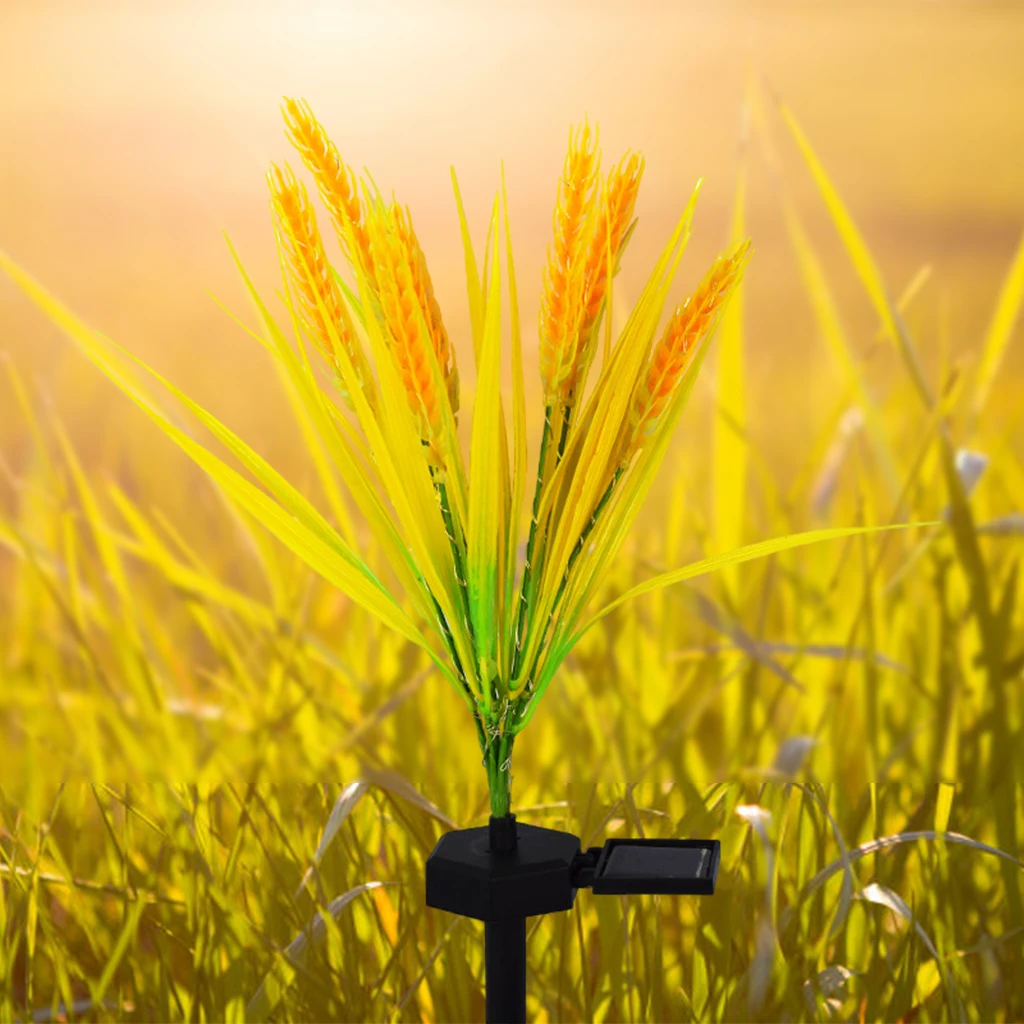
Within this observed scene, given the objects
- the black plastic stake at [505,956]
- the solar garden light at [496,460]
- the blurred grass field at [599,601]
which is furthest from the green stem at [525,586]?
the blurred grass field at [599,601]

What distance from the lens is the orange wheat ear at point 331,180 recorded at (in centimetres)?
76

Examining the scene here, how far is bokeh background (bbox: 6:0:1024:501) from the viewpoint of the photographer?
43.6 inches

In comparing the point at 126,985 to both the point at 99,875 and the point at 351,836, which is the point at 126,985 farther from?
the point at 351,836

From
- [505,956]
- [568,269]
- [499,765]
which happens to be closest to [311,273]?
[568,269]

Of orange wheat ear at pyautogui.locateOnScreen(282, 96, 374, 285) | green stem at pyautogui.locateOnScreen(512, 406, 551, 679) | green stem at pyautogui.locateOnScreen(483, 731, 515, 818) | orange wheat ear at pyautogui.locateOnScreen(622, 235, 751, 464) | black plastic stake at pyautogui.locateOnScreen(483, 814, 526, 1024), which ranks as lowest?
black plastic stake at pyautogui.locateOnScreen(483, 814, 526, 1024)

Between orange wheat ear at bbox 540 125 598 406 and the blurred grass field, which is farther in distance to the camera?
the blurred grass field

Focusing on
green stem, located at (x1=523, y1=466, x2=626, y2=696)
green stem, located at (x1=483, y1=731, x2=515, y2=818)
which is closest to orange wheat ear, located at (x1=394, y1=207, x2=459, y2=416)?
green stem, located at (x1=523, y1=466, x2=626, y2=696)

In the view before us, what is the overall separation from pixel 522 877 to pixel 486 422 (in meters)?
0.30

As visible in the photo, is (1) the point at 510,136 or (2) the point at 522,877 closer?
(2) the point at 522,877

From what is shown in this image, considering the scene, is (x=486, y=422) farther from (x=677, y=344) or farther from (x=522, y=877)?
(x=522, y=877)

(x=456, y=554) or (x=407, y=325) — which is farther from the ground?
(x=407, y=325)

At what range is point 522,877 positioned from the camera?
0.75 metres

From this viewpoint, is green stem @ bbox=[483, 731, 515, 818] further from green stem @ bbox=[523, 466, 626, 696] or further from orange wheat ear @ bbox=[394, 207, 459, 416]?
orange wheat ear @ bbox=[394, 207, 459, 416]

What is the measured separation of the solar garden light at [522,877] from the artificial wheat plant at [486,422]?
4 cm
